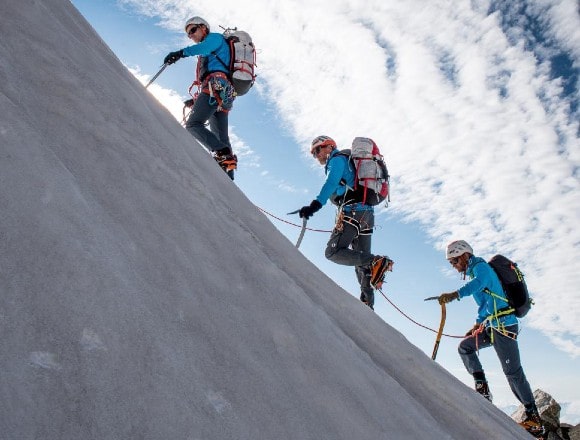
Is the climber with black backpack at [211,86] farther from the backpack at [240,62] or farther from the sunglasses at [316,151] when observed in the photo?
the sunglasses at [316,151]

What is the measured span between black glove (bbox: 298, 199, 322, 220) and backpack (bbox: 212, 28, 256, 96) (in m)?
2.47

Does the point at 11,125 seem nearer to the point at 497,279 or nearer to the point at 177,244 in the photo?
the point at 177,244

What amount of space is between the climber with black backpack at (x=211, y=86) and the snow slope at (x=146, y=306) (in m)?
4.05

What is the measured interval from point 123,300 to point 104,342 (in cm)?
23

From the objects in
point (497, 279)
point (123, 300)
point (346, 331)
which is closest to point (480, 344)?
point (497, 279)

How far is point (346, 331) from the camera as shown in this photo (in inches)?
124

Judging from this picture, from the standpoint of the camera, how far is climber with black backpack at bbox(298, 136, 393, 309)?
25.0 feet

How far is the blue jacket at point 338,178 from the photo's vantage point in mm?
7699

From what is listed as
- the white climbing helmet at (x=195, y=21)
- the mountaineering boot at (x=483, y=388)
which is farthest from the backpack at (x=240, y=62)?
Answer: the mountaineering boot at (x=483, y=388)

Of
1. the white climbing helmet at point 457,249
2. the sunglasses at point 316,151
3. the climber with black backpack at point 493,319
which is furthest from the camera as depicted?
the sunglasses at point 316,151

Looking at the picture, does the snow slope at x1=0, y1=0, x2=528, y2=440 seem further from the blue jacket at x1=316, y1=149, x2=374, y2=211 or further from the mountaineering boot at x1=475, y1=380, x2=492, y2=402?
the mountaineering boot at x1=475, y1=380, x2=492, y2=402

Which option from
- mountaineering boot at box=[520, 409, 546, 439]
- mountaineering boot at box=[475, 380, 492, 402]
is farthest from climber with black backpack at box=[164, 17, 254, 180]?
mountaineering boot at box=[520, 409, 546, 439]

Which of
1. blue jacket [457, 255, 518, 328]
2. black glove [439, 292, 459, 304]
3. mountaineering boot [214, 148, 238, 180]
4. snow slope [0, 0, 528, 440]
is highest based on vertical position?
blue jacket [457, 255, 518, 328]

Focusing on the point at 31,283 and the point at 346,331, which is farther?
the point at 346,331
